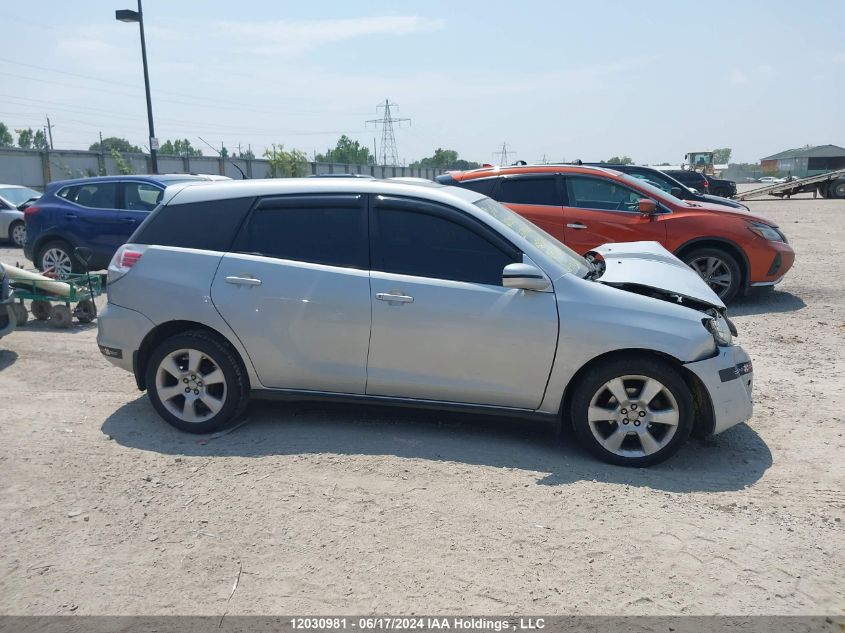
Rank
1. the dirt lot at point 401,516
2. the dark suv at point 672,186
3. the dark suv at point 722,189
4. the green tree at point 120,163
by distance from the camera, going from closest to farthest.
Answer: the dirt lot at point 401,516
the dark suv at point 672,186
the green tree at point 120,163
the dark suv at point 722,189

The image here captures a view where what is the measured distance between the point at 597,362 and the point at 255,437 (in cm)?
237

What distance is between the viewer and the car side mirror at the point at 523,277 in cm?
425

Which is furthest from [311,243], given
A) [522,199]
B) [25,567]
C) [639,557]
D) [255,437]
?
[522,199]

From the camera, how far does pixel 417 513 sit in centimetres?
373

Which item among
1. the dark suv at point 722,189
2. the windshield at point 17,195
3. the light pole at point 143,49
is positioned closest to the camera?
the windshield at point 17,195

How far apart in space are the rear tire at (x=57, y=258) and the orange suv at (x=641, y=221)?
19.9 ft

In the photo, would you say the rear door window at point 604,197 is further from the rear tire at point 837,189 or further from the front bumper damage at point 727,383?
the rear tire at point 837,189

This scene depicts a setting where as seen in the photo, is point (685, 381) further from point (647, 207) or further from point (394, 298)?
point (647, 207)

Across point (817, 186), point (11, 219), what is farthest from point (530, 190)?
point (817, 186)

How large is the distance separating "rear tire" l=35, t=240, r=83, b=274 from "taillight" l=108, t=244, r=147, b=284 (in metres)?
6.35

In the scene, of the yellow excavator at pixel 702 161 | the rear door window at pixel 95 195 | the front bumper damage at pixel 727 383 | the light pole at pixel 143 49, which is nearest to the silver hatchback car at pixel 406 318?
the front bumper damage at pixel 727 383

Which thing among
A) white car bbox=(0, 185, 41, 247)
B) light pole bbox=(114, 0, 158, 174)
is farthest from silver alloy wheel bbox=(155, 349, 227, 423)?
light pole bbox=(114, 0, 158, 174)

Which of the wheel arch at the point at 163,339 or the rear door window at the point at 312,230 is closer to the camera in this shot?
the rear door window at the point at 312,230

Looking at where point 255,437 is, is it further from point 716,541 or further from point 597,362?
point 716,541
